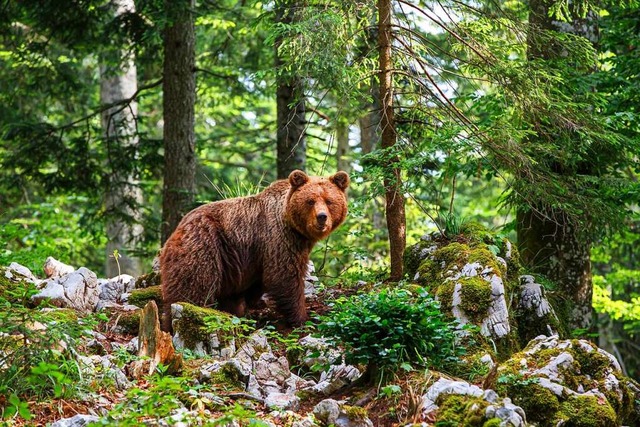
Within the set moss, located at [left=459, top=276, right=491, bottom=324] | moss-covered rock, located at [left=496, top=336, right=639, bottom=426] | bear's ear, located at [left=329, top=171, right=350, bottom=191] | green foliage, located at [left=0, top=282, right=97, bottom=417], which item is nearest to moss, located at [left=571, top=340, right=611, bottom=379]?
moss-covered rock, located at [left=496, top=336, right=639, bottom=426]

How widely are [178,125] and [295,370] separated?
6.88 m

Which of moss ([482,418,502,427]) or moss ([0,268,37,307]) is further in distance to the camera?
moss ([0,268,37,307])

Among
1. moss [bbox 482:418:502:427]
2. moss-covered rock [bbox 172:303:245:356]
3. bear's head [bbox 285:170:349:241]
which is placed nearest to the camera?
moss [bbox 482:418:502:427]

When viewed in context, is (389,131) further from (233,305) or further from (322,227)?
(233,305)

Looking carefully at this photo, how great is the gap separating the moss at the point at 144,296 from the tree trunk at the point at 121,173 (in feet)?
16.1

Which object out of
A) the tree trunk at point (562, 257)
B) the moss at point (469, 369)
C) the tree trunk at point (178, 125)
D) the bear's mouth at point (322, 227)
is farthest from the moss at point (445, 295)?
the tree trunk at point (178, 125)

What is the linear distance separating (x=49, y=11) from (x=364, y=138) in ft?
21.5

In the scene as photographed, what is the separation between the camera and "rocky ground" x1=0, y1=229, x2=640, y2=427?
5230 mm

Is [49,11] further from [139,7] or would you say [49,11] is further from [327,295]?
[327,295]

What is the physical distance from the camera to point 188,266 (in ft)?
26.0

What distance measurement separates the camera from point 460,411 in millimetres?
5195

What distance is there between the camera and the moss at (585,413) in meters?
5.52

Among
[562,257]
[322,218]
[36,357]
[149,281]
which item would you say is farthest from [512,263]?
[36,357]

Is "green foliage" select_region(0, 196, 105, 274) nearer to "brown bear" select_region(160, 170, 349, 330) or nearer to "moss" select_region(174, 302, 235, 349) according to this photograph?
"brown bear" select_region(160, 170, 349, 330)
